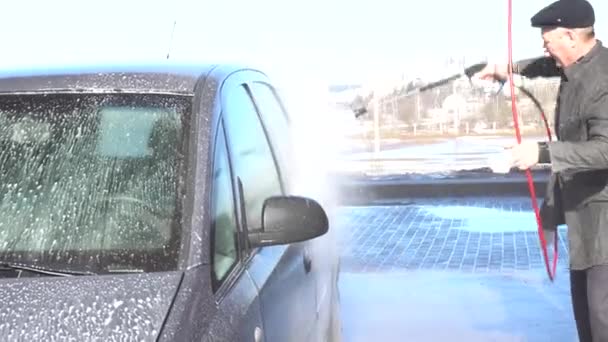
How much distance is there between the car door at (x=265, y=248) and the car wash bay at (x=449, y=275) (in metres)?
2.31

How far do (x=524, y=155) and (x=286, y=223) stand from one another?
109 cm

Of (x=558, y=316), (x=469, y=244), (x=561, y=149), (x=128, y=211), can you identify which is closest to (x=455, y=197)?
(x=469, y=244)

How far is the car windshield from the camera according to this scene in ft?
8.38

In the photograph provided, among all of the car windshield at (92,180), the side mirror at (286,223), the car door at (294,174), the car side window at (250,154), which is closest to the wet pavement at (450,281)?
the car door at (294,174)

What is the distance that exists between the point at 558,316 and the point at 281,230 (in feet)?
12.8

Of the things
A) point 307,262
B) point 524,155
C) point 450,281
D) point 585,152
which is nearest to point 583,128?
point 585,152

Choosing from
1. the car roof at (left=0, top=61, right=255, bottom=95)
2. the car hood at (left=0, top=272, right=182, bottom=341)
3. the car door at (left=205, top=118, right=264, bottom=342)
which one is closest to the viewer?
the car hood at (left=0, top=272, right=182, bottom=341)

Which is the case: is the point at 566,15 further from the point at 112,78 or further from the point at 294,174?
the point at 112,78

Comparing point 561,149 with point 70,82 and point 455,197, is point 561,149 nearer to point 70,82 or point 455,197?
point 70,82

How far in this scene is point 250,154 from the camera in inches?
132

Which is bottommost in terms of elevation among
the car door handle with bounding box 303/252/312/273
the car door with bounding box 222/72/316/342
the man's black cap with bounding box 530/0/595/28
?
the car door handle with bounding box 303/252/312/273

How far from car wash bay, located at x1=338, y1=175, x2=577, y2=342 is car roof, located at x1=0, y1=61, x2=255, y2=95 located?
10.0ft

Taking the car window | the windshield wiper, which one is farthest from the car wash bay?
the windshield wiper

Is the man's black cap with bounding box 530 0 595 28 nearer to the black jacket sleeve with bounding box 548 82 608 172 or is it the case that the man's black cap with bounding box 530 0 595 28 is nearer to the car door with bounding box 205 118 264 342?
the black jacket sleeve with bounding box 548 82 608 172
